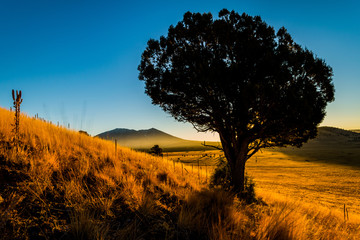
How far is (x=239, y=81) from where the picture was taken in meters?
9.21

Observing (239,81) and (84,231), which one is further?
(239,81)

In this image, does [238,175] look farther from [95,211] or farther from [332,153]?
[332,153]

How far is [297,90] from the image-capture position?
9.02 meters

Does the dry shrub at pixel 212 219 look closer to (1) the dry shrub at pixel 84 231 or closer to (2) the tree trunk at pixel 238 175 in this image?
(1) the dry shrub at pixel 84 231

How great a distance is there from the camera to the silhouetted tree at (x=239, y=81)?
29.1 feet

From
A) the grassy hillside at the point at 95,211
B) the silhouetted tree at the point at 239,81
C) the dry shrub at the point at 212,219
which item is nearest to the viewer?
the grassy hillside at the point at 95,211

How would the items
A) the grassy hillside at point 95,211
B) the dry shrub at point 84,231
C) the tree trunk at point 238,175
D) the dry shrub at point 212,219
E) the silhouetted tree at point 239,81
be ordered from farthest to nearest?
the tree trunk at point 238,175, the silhouetted tree at point 239,81, the dry shrub at point 212,219, the grassy hillside at point 95,211, the dry shrub at point 84,231

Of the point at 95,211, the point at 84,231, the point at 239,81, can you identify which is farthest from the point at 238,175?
the point at 84,231

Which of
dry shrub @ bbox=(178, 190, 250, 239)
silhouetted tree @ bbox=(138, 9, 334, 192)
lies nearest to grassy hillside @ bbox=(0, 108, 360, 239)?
dry shrub @ bbox=(178, 190, 250, 239)

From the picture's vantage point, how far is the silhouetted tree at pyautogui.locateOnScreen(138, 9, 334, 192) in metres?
8.88

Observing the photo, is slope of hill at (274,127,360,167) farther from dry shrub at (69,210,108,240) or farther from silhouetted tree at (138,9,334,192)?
dry shrub at (69,210,108,240)

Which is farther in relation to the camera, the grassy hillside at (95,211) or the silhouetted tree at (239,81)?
the silhouetted tree at (239,81)

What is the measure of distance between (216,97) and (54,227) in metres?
8.61

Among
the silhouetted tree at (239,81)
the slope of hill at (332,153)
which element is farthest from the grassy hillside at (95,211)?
Answer: the slope of hill at (332,153)
